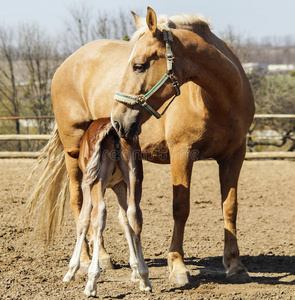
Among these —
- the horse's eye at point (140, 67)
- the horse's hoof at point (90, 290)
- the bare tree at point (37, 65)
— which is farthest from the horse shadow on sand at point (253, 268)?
the bare tree at point (37, 65)

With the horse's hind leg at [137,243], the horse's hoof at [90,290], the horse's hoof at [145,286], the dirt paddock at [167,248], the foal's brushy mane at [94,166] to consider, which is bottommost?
the dirt paddock at [167,248]

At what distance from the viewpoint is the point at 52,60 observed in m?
18.2

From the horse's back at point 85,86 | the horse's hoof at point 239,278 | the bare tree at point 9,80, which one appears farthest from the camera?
A: the bare tree at point 9,80

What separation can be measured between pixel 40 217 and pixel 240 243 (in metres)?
2.08

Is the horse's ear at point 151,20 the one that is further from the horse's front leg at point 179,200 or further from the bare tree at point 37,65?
the bare tree at point 37,65

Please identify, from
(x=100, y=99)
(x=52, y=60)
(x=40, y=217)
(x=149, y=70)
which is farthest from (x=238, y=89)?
(x=52, y=60)

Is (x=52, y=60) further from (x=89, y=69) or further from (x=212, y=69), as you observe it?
(x=212, y=69)

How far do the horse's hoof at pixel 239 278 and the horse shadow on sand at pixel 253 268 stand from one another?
1.7 inches

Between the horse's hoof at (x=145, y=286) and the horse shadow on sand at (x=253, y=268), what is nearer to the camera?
the horse's hoof at (x=145, y=286)

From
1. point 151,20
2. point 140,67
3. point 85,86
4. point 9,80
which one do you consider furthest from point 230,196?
point 9,80

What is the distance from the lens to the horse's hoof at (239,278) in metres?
3.48

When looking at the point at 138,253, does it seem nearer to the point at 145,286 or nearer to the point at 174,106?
the point at 145,286

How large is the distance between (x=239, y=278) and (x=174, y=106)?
57.4 inches

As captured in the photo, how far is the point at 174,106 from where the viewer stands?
3.58m
